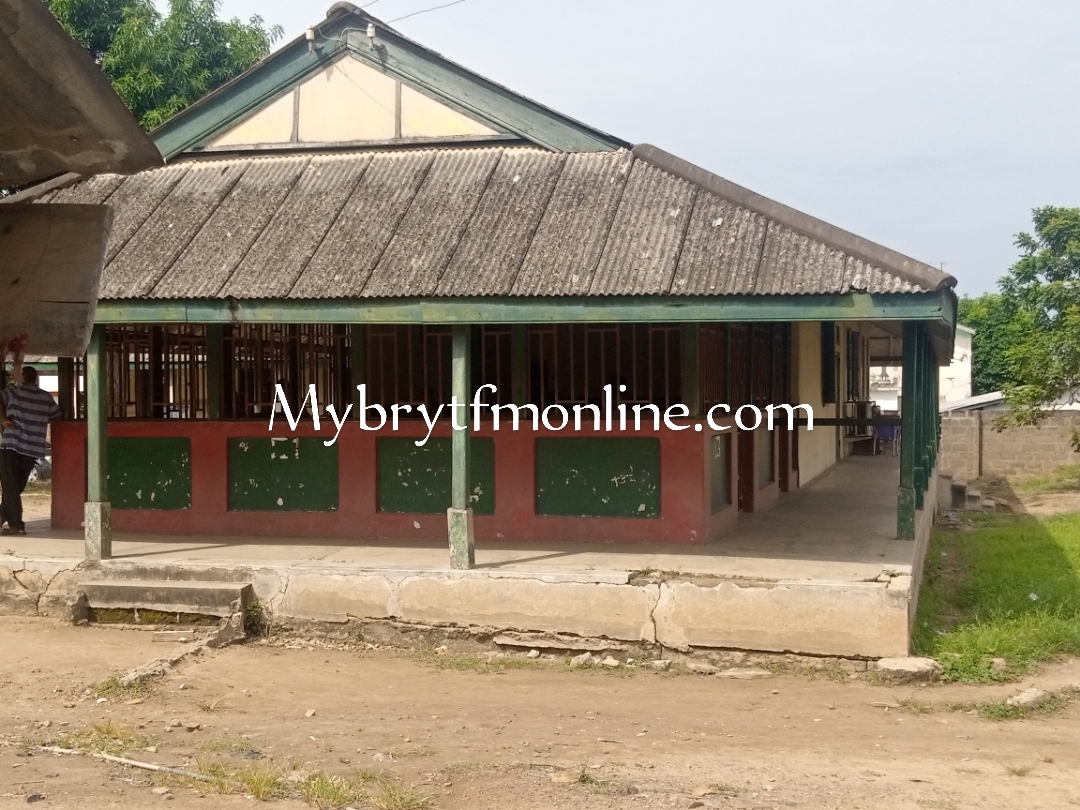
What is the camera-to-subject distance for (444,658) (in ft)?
26.6

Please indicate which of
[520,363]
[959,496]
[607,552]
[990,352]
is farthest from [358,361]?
[990,352]

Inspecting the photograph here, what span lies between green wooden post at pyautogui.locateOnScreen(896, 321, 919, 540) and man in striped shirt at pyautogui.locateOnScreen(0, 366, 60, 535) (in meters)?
7.41

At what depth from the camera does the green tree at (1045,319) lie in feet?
63.9

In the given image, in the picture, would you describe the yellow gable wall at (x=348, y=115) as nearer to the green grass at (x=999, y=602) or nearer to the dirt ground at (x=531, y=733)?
the dirt ground at (x=531, y=733)

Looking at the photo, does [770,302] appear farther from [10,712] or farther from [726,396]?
[10,712]

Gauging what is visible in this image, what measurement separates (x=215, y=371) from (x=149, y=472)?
46.1 inches

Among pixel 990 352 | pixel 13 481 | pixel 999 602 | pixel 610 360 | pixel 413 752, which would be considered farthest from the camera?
pixel 990 352

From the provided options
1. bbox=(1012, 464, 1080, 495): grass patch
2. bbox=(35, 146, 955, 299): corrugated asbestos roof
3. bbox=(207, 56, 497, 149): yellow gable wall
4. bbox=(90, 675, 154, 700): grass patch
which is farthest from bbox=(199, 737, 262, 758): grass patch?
bbox=(1012, 464, 1080, 495): grass patch

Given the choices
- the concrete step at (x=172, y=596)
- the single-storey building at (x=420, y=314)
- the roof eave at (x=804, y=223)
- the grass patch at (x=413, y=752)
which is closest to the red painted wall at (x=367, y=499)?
the single-storey building at (x=420, y=314)

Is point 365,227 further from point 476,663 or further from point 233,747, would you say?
point 233,747

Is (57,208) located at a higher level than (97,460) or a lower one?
higher

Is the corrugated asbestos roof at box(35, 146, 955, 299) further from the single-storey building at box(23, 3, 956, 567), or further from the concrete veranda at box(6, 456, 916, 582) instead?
the concrete veranda at box(6, 456, 916, 582)

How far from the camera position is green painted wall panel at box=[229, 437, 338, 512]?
9906mm

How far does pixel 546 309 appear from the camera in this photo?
25.9 feet
